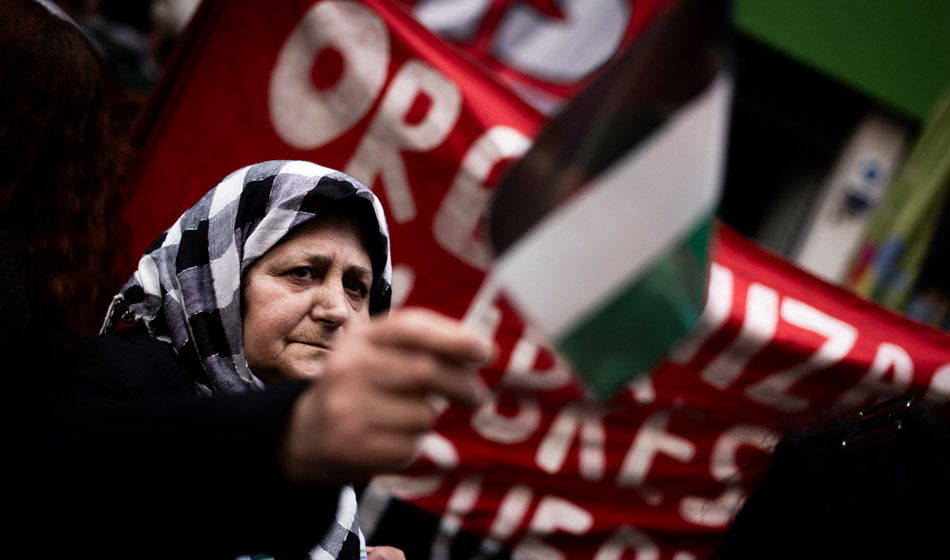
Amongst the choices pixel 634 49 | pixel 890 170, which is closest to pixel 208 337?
pixel 634 49

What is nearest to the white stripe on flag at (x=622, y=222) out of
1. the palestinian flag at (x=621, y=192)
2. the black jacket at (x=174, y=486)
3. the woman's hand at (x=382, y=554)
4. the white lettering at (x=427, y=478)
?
the palestinian flag at (x=621, y=192)

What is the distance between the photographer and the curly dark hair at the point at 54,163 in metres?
1.39

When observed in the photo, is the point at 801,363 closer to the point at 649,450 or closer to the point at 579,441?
the point at 649,450

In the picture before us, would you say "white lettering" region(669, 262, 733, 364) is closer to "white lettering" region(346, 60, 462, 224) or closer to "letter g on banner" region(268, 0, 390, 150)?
"white lettering" region(346, 60, 462, 224)

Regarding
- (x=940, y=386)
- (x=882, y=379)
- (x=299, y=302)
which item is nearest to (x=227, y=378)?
(x=299, y=302)

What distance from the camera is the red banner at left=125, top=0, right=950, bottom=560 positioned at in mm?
2168

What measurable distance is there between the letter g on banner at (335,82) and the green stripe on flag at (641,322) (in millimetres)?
1624

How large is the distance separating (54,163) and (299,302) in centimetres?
57

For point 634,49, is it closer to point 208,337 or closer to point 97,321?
point 208,337

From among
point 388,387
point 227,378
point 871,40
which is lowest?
point 227,378

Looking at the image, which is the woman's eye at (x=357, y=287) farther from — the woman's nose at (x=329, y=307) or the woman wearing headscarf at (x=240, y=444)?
the woman wearing headscarf at (x=240, y=444)

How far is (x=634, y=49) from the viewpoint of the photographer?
690 mm

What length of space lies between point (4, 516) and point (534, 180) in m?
0.58

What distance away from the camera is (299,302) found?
131 cm
